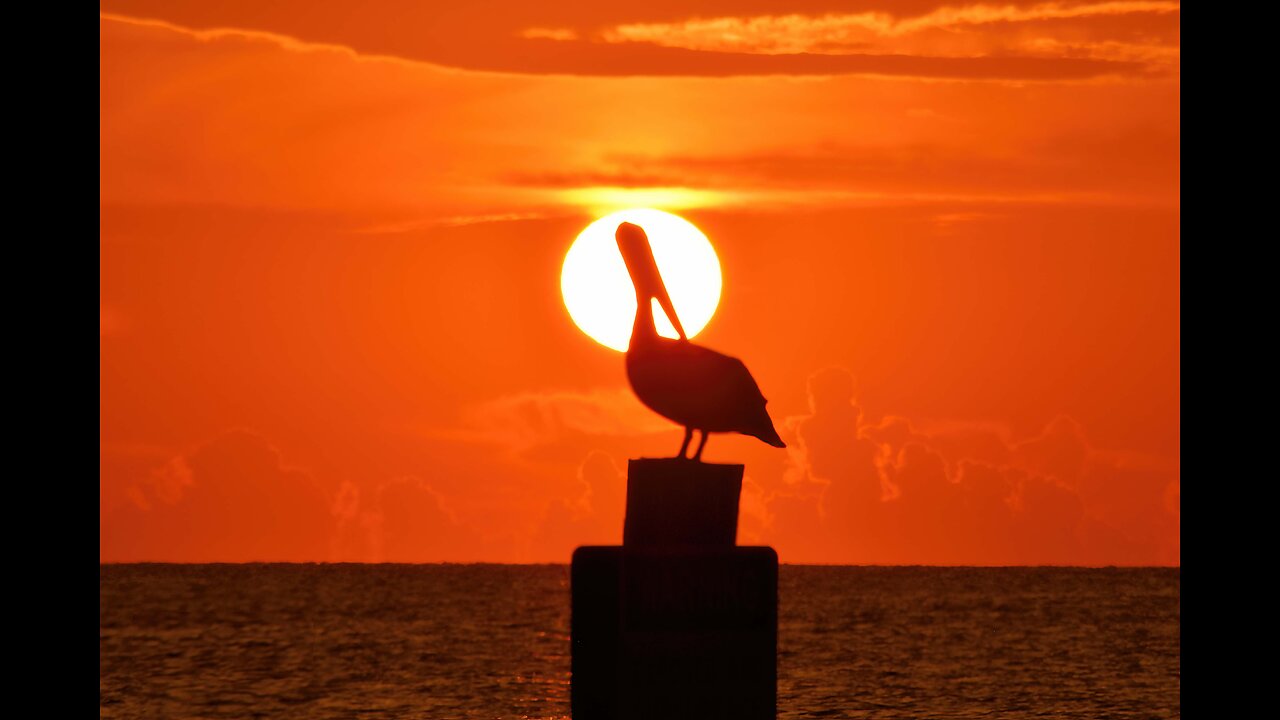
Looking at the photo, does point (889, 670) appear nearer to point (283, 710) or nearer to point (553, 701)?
point (553, 701)

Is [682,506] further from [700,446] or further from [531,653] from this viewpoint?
[531,653]

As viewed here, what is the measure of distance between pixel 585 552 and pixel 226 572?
481ft

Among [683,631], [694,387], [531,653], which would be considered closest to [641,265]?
[694,387]

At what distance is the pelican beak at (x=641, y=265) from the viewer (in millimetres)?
10383

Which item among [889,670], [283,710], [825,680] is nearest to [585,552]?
[283,710]

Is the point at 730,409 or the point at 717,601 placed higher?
the point at 730,409

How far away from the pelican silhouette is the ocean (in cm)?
3302

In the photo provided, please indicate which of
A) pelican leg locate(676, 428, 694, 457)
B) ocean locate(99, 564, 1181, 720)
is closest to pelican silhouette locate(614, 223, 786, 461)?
pelican leg locate(676, 428, 694, 457)

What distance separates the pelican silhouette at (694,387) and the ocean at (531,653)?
33022 millimetres

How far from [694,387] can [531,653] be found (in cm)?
5527

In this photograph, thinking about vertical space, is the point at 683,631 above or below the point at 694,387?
below

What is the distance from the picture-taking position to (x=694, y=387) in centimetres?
998
